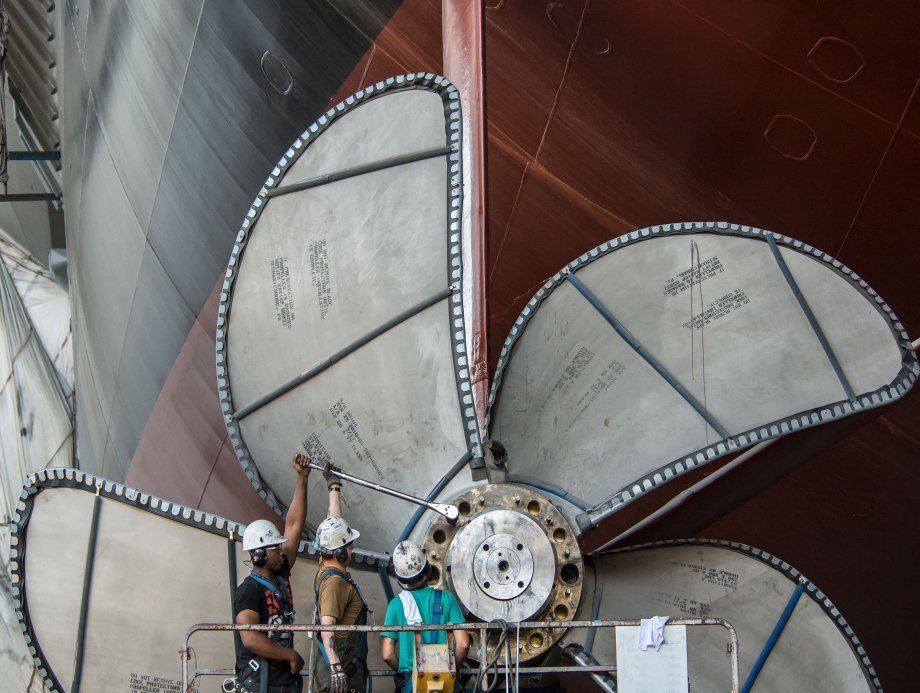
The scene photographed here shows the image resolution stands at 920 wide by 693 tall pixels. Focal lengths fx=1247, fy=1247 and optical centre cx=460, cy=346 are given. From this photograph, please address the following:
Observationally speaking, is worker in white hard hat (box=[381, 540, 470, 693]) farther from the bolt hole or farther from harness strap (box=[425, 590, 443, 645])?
the bolt hole

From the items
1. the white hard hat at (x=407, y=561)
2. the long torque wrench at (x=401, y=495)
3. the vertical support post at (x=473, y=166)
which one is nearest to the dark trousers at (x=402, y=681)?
the white hard hat at (x=407, y=561)

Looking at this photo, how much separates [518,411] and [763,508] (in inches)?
117

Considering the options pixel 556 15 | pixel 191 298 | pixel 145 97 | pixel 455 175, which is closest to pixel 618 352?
pixel 455 175

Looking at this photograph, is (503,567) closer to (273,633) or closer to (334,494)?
(334,494)

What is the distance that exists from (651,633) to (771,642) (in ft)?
4.90

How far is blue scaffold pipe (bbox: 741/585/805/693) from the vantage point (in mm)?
6598

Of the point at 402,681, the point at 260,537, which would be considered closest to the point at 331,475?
the point at 260,537

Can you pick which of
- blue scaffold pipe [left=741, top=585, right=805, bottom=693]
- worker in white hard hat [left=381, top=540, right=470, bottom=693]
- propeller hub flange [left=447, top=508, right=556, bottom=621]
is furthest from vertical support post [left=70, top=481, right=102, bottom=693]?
blue scaffold pipe [left=741, top=585, right=805, bottom=693]

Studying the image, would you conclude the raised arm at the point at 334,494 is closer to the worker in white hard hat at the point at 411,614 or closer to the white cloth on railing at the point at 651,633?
the worker in white hard hat at the point at 411,614

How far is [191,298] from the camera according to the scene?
1016 centimetres

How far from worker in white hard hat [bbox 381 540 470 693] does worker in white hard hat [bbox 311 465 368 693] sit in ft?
0.55

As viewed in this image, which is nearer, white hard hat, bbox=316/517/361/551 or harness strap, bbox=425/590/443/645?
harness strap, bbox=425/590/443/645

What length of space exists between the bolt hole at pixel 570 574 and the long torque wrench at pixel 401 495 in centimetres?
62

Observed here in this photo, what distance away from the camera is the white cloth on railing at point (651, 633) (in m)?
5.42
